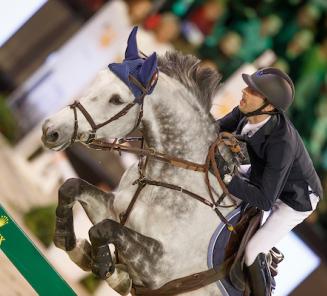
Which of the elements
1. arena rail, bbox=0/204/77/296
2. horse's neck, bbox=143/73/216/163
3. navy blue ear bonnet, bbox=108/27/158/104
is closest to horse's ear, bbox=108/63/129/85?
navy blue ear bonnet, bbox=108/27/158/104

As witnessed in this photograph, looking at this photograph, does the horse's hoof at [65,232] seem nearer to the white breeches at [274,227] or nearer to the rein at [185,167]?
the rein at [185,167]

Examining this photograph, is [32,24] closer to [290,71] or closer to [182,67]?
[290,71]

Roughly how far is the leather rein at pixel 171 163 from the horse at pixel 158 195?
0.04 feet

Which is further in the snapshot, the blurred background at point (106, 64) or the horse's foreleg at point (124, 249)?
the blurred background at point (106, 64)

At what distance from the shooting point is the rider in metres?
2.81

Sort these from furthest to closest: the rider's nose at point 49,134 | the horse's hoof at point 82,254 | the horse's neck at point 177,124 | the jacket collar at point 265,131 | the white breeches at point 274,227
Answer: the horse's hoof at point 82,254 → the white breeches at point 274,227 → the horse's neck at point 177,124 → the jacket collar at point 265,131 → the rider's nose at point 49,134

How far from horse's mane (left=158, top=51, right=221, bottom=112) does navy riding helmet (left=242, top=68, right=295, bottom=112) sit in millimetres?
225

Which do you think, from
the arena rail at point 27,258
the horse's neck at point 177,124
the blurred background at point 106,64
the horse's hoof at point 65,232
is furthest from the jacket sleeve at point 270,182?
the blurred background at point 106,64

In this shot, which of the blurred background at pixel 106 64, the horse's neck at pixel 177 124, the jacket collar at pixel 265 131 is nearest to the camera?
the jacket collar at pixel 265 131

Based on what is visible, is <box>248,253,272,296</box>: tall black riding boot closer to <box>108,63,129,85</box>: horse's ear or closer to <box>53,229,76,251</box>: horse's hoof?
<box>53,229,76,251</box>: horse's hoof

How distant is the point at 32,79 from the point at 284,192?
11.1 ft

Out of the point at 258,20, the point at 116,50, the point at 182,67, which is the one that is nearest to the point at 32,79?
the point at 116,50

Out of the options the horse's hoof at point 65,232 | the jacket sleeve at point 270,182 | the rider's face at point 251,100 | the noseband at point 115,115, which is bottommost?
the jacket sleeve at point 270,182

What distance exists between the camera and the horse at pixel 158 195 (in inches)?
114
